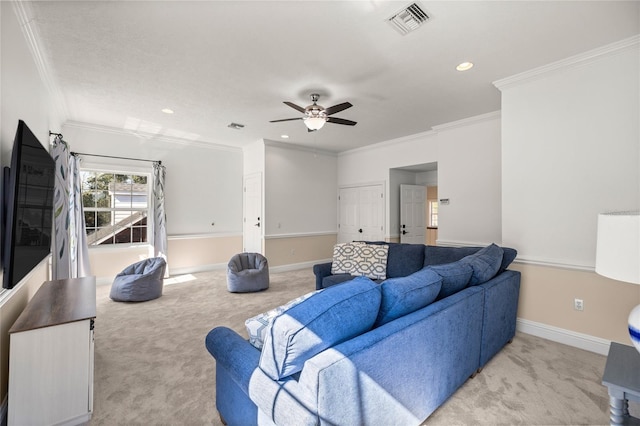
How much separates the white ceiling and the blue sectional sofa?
192 centimetres

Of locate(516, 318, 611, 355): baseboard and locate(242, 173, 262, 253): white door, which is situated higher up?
locate(242, 173, 262, 253): white door

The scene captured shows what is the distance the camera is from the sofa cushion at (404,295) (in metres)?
1.47

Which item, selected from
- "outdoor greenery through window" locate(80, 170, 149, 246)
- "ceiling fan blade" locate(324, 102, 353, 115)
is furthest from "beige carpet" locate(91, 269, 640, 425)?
"ceiling fan blade" locate(324, 102, 353, 115)

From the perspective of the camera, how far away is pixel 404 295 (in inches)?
59.1

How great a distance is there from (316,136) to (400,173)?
2.01m

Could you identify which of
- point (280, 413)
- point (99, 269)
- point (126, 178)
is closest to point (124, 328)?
point (99, 269)

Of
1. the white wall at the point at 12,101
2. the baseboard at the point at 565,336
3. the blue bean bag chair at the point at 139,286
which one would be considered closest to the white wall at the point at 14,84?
the white wall at the point at 12,101

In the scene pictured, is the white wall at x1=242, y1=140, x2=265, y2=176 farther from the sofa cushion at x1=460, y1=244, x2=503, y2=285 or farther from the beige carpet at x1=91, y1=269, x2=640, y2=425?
the sofa cushion at x1=460, y1=244, x2=503, y2=285

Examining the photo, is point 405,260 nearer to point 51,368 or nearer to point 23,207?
point 51,368

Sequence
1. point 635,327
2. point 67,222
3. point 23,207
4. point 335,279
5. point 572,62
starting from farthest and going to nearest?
point 67,222
point 335,279
point 572,62
point 23,207
point 635,327

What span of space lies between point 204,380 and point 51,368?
94 centimetres

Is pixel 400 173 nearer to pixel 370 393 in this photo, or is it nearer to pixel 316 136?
pixel 316 136

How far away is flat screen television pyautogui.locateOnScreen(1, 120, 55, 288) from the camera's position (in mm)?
1660

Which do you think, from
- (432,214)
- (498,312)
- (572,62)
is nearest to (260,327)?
(498,312)
